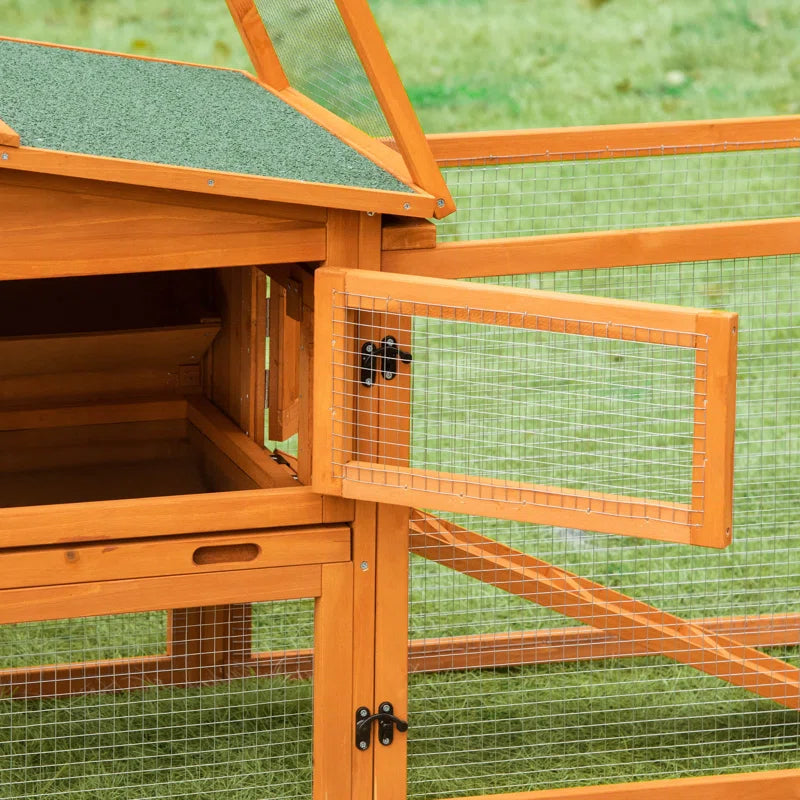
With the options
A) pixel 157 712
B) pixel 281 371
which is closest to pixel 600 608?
pixel 281 371

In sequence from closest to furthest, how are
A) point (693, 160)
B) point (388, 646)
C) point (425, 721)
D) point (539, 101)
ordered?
point (388, 646) → point (425, 721) → point (693, 160) → point (539, 101)

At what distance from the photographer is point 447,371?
206 inches

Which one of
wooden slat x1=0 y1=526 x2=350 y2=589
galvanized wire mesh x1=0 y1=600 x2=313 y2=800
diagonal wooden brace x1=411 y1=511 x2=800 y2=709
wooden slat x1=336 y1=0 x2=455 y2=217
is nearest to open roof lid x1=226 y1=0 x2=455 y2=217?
wooden slat x1=336 y1=0 x2=455 y2=217

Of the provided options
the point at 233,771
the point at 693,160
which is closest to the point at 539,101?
the point at 693,160

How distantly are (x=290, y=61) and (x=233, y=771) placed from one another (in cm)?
148

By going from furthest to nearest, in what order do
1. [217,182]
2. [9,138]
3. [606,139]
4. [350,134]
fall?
1. [606,139]
2. [350,134]
3. [217,182]
4. [9,138]

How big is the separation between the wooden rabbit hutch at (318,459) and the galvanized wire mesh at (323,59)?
0.01 metres

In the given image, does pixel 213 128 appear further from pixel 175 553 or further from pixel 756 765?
pixel 756 765

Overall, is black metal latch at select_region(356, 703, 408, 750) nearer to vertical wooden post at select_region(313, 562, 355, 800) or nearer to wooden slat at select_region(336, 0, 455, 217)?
vertical wooden post at select_region(313, 562, 355, 800)

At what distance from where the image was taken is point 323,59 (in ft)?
Answer: 10.0

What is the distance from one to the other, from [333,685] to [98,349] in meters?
0.98

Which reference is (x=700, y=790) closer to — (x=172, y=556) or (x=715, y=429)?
(x=715, y=429)

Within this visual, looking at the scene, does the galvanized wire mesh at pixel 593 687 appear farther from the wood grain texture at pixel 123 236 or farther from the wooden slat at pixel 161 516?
the wood grain texture at pixel 123 236

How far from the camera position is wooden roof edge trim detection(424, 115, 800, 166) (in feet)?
11.1
